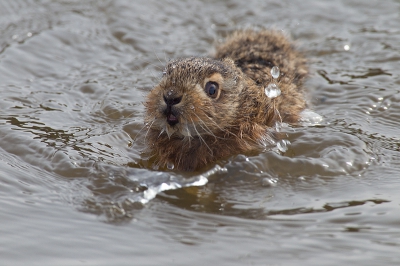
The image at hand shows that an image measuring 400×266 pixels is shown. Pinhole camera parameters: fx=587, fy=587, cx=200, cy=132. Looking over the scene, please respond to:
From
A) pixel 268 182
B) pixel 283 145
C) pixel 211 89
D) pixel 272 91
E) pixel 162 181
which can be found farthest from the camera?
pixel 272 91

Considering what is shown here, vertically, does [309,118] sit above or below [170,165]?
above

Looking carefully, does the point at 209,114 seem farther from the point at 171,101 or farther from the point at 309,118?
the point at 309,118

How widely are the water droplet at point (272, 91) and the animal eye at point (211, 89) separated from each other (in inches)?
32.6

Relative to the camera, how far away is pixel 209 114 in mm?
5078

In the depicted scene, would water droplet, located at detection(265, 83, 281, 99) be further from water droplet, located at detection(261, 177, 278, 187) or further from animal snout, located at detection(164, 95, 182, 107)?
animal snout, located at detection(164, 95, 182, 107)

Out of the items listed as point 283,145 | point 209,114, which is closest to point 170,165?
point 209,114

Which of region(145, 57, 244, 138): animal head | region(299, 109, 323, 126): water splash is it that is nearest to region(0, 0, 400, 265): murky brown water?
region(299, 109, 323, 126): water splash

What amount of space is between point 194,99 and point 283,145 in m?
1.12

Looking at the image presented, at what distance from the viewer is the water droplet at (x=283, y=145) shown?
18.0ft

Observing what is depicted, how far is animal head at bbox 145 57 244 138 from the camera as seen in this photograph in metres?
4.88

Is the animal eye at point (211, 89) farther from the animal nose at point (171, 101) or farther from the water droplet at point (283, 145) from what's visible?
the water droplet at point (283, 145)

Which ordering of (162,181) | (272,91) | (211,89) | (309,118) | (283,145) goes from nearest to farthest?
(162,181)
(211,89)
(283,145)
(272,91)
(309,118)

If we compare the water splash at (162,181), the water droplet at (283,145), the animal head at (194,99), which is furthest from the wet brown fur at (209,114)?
the water splash at (162,181)

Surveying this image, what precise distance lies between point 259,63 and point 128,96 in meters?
1.74
